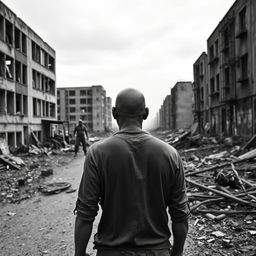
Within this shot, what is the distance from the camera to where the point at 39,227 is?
4840 millimetres

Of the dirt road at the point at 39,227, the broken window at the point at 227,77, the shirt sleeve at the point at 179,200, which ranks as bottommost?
the dirt road at the point at 39,227

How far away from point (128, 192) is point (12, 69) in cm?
2298

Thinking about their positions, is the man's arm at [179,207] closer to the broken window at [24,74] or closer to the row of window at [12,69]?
the row of window at [12,69]

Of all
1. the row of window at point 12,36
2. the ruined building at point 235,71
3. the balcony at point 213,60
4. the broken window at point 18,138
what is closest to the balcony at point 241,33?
the ruined building at point 235,71

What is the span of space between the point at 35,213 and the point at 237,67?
16897mm

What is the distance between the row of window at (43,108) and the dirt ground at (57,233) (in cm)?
2250

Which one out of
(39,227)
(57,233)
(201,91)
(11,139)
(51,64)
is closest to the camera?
(57,233)

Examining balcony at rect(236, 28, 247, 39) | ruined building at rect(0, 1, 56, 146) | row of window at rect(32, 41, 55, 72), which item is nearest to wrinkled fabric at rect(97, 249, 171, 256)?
balcony at rect(236, 28, 247, 39)

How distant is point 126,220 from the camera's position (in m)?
1.67

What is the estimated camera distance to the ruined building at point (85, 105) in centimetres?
6575

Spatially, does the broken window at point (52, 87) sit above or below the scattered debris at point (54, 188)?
above

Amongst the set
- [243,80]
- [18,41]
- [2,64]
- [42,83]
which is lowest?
[243,80]

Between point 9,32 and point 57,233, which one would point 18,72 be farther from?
point 57,233

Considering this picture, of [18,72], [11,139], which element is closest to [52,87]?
[18,72]
